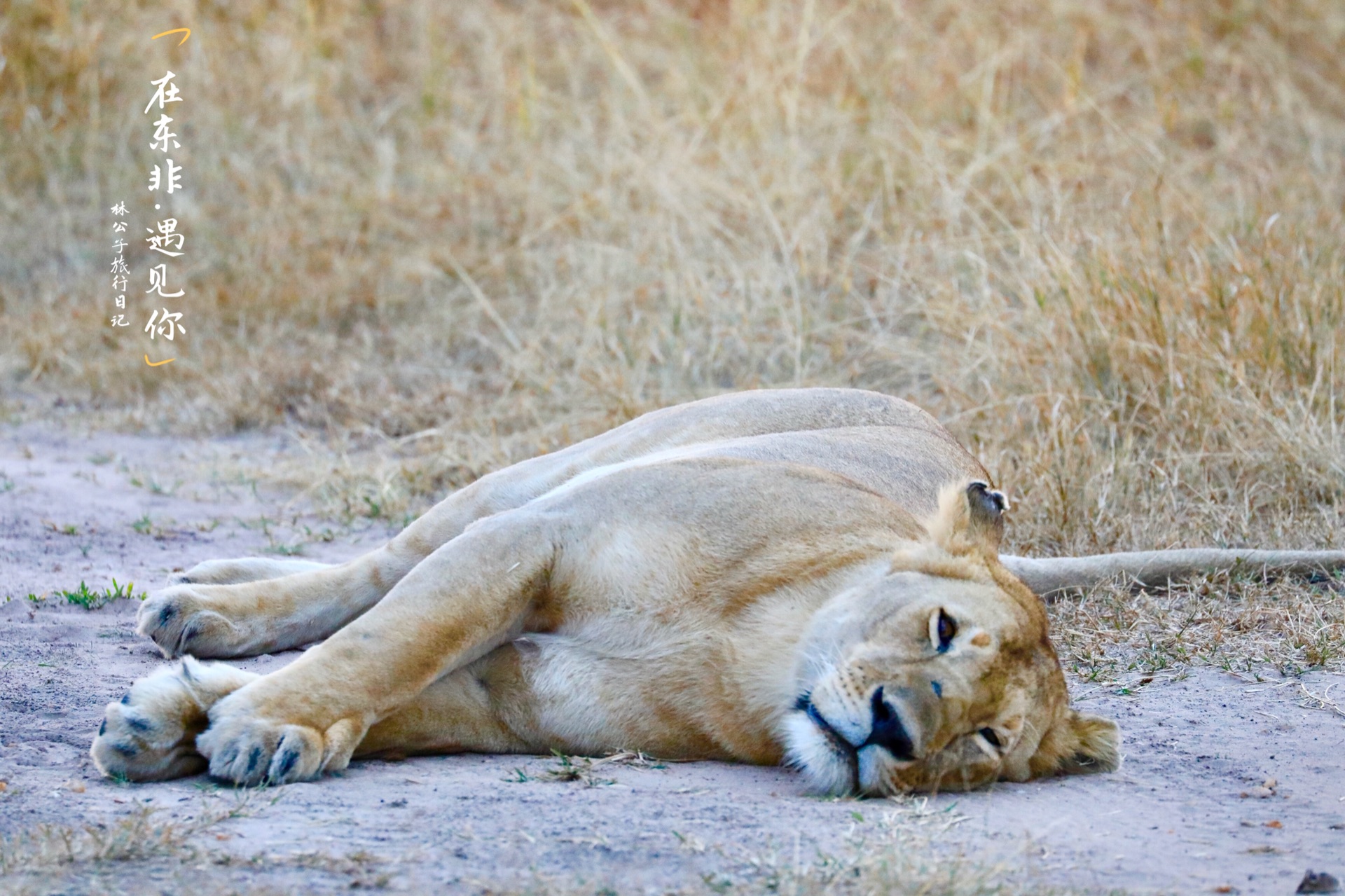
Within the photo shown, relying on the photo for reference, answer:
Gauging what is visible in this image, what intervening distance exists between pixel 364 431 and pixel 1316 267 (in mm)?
4008

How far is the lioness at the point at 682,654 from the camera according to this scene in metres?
2.85

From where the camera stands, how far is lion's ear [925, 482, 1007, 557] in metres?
3.28

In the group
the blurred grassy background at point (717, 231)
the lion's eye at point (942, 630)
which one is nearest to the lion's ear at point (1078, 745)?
the lion's eye at point (942, 630)

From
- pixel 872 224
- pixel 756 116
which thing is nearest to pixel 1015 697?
pixel 872 224

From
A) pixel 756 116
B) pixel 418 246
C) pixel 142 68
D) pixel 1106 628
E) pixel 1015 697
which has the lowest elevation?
pixel 1106 628

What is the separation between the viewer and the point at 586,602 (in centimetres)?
318

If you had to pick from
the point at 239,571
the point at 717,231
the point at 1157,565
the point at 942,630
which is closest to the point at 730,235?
the point at 717,231

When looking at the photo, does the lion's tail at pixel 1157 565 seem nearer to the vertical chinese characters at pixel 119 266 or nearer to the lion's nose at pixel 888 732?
the lion's nose at pixel 888 732

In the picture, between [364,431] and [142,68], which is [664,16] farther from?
[364,431]

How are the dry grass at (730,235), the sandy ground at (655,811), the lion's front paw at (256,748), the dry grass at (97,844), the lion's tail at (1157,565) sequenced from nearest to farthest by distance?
the dry grass at (97,844) < the sandy ground at (655,811) < the lion's front paw at (256,748) < the lion's tail at (1157,565) < the dry grass at (730,235)

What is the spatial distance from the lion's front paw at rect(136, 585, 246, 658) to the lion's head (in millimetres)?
1469

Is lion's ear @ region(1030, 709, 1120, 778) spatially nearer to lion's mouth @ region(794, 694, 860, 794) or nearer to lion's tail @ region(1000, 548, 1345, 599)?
lion's mouth @ region(794, 694, 860, 794)

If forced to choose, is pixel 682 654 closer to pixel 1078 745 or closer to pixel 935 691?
pixel 935 691

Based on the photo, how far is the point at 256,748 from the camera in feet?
9.10
